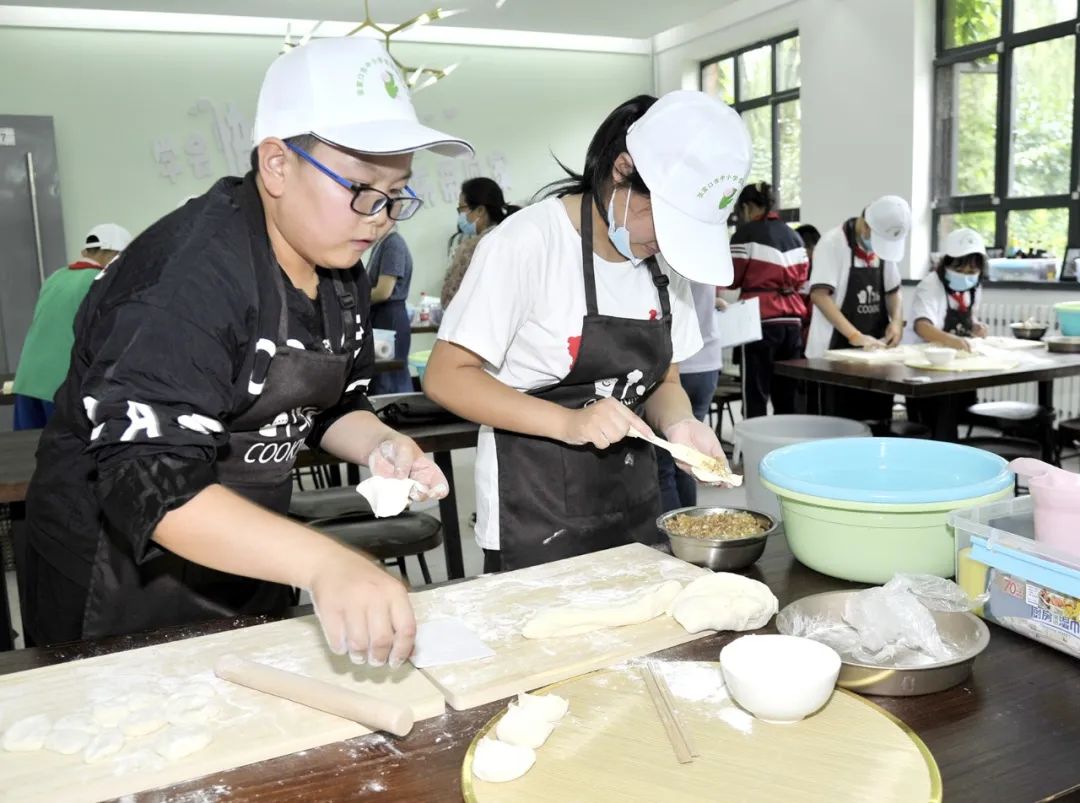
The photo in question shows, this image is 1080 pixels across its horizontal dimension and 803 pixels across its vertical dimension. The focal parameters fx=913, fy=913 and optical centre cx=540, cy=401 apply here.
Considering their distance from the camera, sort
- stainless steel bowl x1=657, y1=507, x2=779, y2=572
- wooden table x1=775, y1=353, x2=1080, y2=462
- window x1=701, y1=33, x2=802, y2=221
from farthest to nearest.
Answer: window x1=701, y1=33, x2=802, y2=221, wooden table x1=775, y1=353, x2=1080, y2=462, stainless steel bowl x1=657, y1=507, x2=779, y2=572

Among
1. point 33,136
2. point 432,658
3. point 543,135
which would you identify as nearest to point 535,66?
point 543,135

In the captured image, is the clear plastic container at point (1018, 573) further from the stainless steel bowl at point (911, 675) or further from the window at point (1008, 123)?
the window at point (1008, 123)

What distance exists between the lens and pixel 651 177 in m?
1.75

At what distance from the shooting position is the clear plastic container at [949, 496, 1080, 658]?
1242 mm

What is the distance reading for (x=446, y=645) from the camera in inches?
52.0

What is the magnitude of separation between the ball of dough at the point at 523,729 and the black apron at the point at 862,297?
4688 mm

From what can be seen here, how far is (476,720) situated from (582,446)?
92 cm

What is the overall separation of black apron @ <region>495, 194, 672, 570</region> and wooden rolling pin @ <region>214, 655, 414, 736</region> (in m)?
0.82

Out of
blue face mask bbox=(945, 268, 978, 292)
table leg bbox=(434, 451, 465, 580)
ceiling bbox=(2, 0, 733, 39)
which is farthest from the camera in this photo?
ceiling bbox=(2, 0, 733, 39)

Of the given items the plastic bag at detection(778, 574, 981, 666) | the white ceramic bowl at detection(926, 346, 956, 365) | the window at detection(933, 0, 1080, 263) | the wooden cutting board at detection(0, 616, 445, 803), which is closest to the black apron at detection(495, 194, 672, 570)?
the wooden cutting board at detection(0, 616, 445, 803)

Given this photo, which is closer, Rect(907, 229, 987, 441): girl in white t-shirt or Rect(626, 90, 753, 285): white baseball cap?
Rect(626, 90, 753, 285): white baseball cap

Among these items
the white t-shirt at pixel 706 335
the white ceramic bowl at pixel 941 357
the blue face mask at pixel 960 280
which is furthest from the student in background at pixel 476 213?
the blue face mask at pixel 960 280

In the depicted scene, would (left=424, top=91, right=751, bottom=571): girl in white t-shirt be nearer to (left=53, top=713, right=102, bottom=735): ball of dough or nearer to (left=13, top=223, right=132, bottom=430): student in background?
(left=53, top=713, right=102, bottom=735): ball of dough

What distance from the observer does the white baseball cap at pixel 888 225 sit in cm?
514
